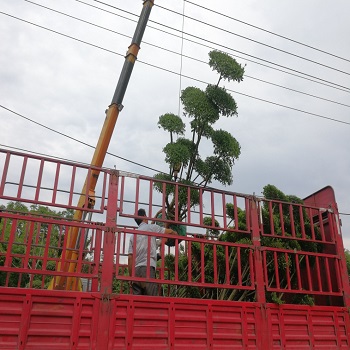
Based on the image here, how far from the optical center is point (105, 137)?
277 inches

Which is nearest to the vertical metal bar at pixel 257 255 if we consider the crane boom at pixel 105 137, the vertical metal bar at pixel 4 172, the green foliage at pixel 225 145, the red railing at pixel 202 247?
the red railing at pixel 202 247

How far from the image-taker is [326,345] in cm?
466

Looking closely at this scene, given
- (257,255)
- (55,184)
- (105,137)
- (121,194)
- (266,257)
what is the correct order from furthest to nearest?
(105,137) < (266,257) < (257,255) < (121,194) < (55,184)

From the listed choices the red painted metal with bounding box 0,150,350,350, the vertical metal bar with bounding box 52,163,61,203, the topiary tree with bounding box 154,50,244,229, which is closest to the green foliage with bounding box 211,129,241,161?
the topiary tree with bounding box 154,50,244,229

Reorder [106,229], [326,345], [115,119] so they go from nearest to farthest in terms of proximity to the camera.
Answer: [106,229] → [326,345] → [115,119]

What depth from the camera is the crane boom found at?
19.2 feet

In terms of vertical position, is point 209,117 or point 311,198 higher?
point 209,117

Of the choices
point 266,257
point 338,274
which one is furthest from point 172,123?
point 338,274

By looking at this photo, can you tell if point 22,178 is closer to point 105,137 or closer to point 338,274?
point 105,137

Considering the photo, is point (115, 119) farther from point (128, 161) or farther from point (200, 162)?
point (200, 162)

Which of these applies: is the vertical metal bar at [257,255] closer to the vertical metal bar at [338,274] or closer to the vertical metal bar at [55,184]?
the vertical metal bar at [338,274]

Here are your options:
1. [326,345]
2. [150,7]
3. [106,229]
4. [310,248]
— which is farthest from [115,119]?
[326,345]

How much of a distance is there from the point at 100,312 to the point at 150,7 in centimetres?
725

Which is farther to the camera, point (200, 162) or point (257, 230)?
point (200, 162)
